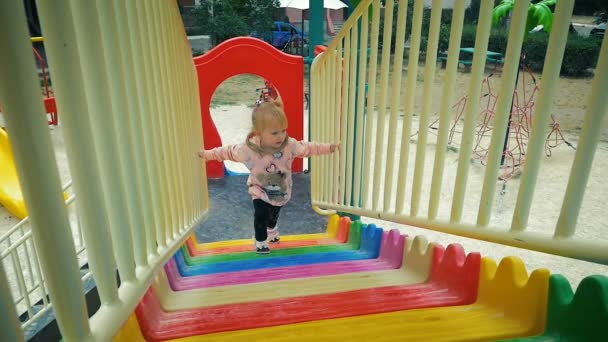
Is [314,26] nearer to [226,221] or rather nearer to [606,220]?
[226,221]

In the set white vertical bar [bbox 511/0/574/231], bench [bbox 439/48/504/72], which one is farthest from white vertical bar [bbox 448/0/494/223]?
bench [bbox 439/48/504/72]

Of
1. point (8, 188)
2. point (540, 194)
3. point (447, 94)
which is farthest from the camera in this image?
point (540, 194)

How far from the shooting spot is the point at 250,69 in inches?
218

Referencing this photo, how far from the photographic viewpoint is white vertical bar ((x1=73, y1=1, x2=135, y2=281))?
94cm

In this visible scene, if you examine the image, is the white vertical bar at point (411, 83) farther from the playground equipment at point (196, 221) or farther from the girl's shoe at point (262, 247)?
the girl's shoe at point (262, 247)

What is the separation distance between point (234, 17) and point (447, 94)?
50.4ft

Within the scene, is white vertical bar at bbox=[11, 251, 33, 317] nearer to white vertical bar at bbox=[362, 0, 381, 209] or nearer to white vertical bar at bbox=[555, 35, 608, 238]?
white vertical bar at bbox=[362, 0, 381, 209]

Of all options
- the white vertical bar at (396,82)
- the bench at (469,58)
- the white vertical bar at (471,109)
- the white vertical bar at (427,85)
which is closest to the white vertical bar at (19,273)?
the white vertical bar at (396,82)

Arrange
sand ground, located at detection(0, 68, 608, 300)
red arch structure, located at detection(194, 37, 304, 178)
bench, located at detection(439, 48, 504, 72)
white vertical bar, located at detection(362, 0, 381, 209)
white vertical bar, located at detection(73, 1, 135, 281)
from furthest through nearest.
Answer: bench, located at detection(439, 48, 504, 72)
red arch structure, located at detection(194, 37, 304, 178)
sand ground, located at detection(0, 68, 608, 300)
white vertical bar, located at detection(362, 0, 381, 209)
white vertical bar, located at detection(73, 1, 135, 281)

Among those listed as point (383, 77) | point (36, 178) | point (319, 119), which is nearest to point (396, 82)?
point (383, 77)

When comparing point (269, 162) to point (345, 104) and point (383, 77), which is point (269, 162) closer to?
point (345, 104)

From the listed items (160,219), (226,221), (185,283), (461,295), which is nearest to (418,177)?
(461,295)

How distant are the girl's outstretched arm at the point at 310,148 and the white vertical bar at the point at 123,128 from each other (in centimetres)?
175

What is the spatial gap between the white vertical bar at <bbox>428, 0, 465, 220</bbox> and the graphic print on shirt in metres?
1.37
